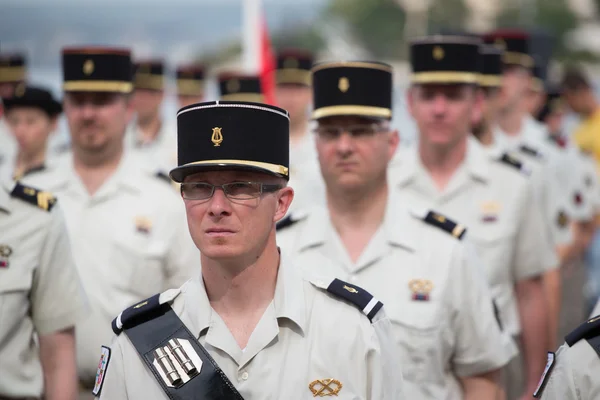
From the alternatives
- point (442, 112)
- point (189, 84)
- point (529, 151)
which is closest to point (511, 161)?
point (442, 112)

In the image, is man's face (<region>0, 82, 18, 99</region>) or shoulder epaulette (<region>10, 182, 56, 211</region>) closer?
shoulder epaulette (<region>10, 182, 56, 211</region>)

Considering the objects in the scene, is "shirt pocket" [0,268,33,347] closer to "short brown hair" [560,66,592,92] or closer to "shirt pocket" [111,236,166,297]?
"shirt pocket" [111,236,166,297]

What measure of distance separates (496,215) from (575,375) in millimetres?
3413

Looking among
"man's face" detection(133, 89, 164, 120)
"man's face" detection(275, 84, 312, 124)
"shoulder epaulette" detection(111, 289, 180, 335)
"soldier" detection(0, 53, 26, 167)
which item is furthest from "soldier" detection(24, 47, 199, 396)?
"man's face" detection(133, 89, 164, 120)

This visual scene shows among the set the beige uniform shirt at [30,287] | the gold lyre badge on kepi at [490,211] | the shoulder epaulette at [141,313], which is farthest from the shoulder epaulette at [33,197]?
the gold lyre badge on kepi at [490,211]

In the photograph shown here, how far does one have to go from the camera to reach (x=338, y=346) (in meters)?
4.55

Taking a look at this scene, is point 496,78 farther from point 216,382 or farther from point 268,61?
point 216,382

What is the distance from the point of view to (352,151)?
6094mm

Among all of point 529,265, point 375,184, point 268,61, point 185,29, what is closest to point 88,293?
point 375,184

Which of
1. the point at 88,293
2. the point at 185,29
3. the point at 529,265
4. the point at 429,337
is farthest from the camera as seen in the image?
the point at 185,29

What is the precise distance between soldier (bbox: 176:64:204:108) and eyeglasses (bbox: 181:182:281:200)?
36.1 ft

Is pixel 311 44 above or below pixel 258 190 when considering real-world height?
below

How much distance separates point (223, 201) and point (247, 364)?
601 millimetres

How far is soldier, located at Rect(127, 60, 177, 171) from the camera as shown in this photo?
1386cm
